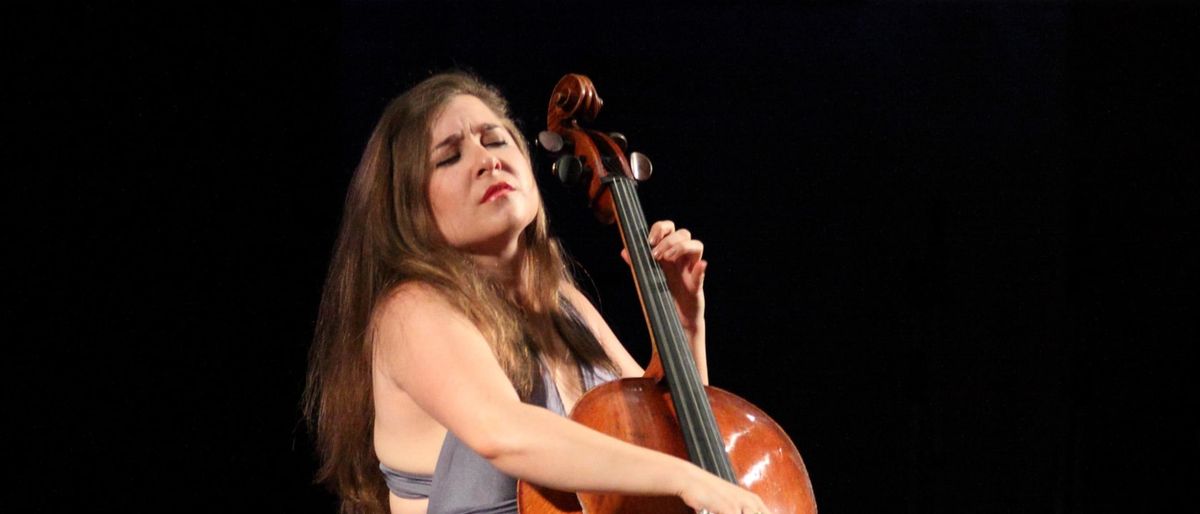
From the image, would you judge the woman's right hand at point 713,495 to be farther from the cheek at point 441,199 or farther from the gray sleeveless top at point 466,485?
the cheek at point 441,199

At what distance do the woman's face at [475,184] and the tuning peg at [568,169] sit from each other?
0.13 metres

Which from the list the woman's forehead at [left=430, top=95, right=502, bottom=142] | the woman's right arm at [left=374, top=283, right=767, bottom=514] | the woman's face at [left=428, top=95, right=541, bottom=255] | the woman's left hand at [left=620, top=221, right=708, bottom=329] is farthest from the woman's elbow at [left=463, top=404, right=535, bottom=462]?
the woman's forehead at [left=430, top=95, right=502, bottom=142]

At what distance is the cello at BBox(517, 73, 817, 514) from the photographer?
1.33 meters

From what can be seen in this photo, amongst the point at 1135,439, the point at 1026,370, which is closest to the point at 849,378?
the point at 1026,370

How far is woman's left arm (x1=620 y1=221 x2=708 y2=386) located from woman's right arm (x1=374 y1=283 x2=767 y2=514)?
0.90 ft

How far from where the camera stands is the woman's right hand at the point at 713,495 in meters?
1.25

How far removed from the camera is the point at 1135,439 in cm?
244

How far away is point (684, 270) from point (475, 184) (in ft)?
1.15

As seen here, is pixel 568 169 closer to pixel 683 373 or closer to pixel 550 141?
pixel 550 141

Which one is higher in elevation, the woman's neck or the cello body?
the woman's neck

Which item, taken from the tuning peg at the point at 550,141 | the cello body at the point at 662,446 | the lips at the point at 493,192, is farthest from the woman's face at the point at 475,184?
the cello body at the point at 662,446

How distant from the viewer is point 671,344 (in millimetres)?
1411

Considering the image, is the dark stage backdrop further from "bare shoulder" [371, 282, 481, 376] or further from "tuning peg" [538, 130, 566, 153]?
"bare shoulder" [371, 282, 481, 376]

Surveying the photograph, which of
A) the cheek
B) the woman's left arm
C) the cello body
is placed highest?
the cheek
